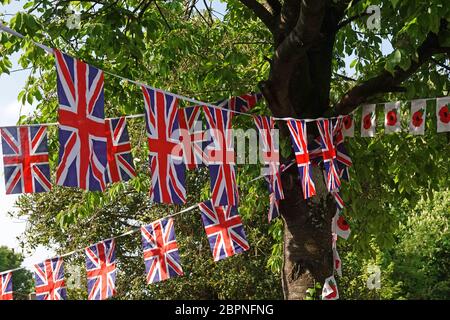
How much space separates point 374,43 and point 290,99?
286 centimetres

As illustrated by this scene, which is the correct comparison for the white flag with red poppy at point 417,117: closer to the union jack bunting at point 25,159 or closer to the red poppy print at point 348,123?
the red poppy print at point 348,123

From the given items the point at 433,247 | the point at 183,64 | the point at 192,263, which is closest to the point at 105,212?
the point at 192,263

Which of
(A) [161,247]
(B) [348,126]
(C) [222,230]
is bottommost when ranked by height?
(A) [161,247]

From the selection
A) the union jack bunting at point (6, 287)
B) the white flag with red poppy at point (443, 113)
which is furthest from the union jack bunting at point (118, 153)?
the white flag with red poppy at point (443, 113)

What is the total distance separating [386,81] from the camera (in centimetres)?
947

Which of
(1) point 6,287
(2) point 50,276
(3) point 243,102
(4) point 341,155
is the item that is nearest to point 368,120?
(4) point 341,155

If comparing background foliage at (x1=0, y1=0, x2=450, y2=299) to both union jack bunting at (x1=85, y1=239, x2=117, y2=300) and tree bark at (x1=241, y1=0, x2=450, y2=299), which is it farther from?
union jack bunting at (x1=85, y1=239, x2=117, y2=300)

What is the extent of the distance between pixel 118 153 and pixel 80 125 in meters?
2.11

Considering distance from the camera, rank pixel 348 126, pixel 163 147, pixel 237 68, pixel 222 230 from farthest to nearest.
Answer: pixel 237 68, pixel 348 126, pixel 222 230, pixel 163 147

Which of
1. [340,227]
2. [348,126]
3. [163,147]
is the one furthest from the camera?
[340,227]

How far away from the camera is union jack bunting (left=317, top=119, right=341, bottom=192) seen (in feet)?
31.1

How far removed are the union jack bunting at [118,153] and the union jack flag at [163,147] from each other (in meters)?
1.07

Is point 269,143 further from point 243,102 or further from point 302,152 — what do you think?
point 243,102

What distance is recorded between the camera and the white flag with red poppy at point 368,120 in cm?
1020
